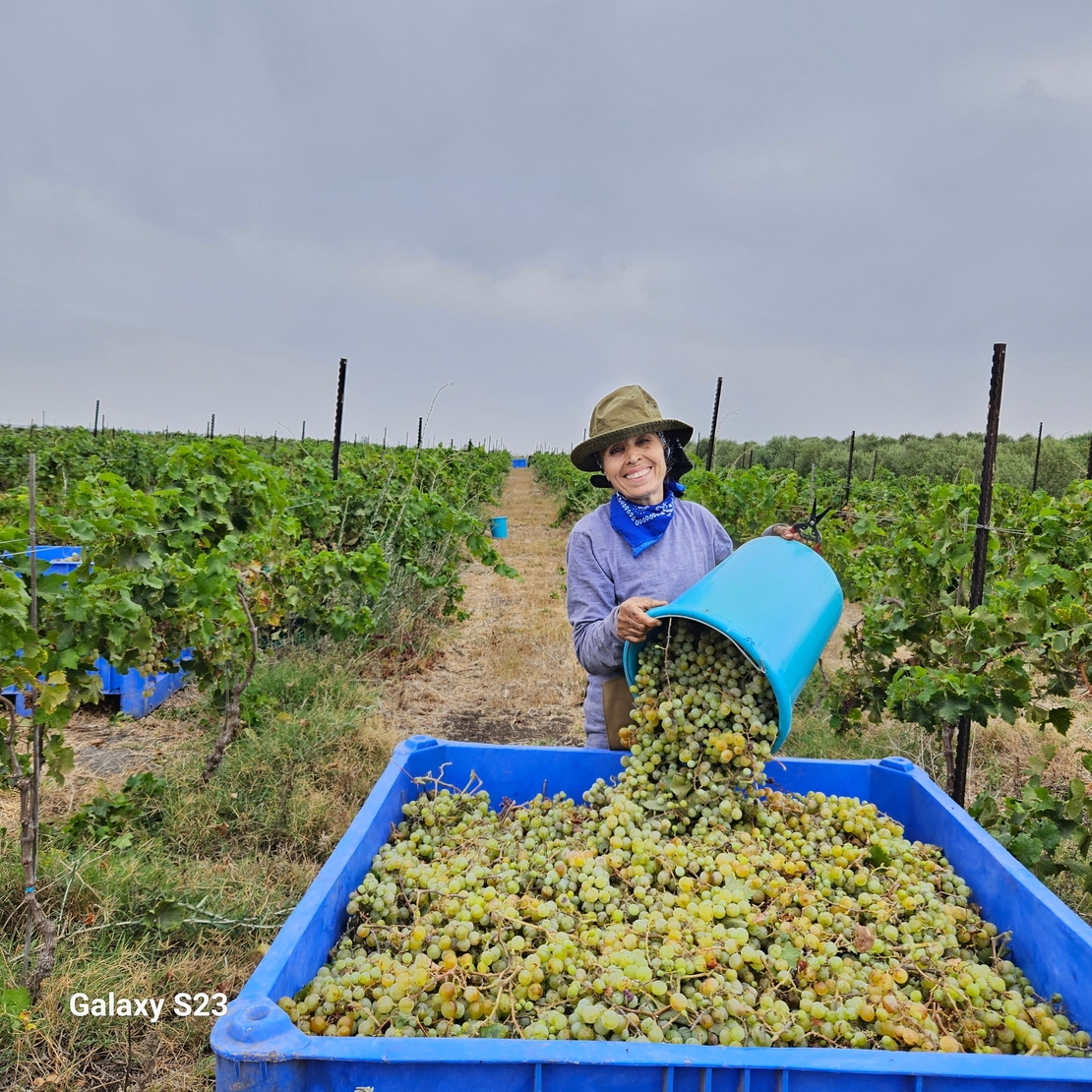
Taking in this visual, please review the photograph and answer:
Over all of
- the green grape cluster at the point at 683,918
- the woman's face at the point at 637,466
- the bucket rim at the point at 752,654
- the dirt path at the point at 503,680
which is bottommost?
the dirt path at the point at 503,680

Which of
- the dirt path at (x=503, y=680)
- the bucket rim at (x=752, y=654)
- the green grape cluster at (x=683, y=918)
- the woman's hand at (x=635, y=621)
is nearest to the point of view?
the green grape cluster at (x=683, y=918)

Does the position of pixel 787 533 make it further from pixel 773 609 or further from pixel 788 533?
pixel 773 609

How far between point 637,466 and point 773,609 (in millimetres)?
769

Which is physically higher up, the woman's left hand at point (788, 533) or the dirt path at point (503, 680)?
the woman's left hand at point (788, 533)

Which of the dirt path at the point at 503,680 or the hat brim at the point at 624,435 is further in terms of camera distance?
the dirt path at the point at 503,680

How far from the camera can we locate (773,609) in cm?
208

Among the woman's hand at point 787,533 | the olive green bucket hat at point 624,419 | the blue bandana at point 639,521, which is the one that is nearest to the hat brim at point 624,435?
the olive green bucket hat at point 624,419

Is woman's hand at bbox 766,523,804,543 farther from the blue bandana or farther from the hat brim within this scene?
the hat brim

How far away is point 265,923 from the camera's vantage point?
8.59 feet

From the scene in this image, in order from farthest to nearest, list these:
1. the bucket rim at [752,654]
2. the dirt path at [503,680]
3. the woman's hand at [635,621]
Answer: the dirt path at [503,680] < the woman's hand at [635,621] < the bucket rim at [752,654]

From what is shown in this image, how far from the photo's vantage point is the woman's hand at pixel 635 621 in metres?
2.10

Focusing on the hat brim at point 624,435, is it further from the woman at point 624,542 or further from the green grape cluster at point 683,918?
the green grape cluster at point 683,918

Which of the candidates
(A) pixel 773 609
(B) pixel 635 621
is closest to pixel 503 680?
(B) pixel 635 621

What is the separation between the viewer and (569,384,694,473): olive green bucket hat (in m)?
2.56
